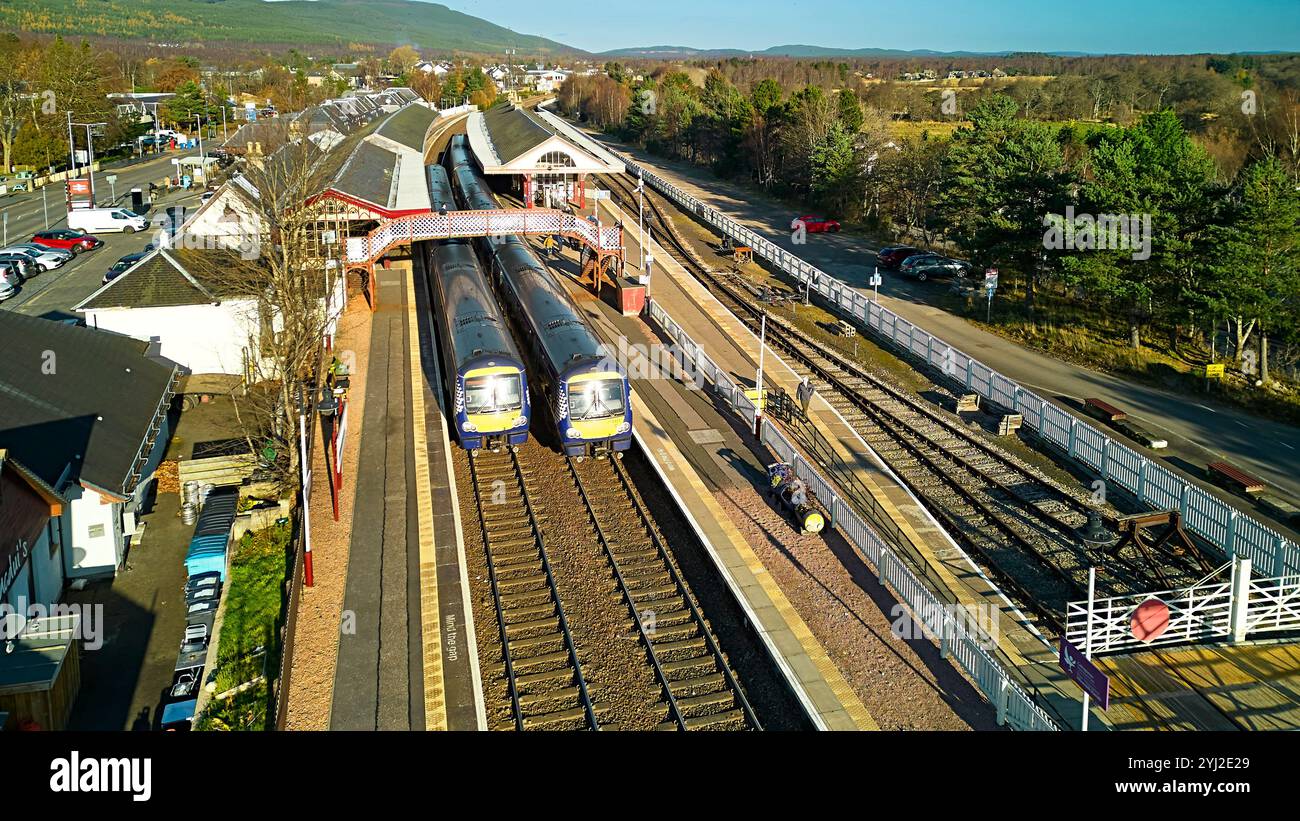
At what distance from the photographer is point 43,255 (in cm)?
5281

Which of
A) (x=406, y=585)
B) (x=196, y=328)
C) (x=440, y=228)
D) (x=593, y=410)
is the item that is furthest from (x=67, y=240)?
(x=406, y=585)

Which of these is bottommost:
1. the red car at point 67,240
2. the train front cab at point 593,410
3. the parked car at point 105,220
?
the train front cab at point 593,410

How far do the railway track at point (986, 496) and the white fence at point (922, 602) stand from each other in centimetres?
313

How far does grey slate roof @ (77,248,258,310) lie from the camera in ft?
117

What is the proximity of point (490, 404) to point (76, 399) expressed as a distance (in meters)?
10.9

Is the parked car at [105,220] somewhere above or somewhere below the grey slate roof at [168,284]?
above

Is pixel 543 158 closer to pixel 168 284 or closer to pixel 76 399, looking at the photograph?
pixel 168 284

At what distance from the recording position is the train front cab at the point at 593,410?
87.5 ft

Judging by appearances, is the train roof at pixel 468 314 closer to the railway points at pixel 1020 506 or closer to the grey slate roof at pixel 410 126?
the railway points at pixel 1020 506

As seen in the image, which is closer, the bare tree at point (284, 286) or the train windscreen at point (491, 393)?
the train windscreen at point (491, 393)

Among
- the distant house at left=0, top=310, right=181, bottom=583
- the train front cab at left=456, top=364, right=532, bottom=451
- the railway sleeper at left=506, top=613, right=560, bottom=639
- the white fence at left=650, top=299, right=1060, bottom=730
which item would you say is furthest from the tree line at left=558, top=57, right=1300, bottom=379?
the distant house at left=0, top=310, right=181, bottom=583

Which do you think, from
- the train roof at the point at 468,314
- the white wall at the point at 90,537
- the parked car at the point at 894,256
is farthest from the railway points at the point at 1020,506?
the white wall at the point at 90,537
